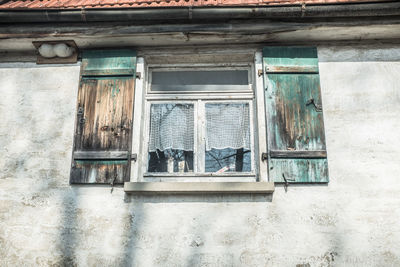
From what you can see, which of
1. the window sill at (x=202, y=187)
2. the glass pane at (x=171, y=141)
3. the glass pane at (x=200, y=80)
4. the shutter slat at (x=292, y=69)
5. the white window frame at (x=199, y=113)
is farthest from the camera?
the glass pane at (x=200, y=80)

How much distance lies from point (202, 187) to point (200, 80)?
1528 millimetres

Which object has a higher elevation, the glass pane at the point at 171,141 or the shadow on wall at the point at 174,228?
the glass pane at the point at 171,141

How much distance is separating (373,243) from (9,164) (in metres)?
3.98

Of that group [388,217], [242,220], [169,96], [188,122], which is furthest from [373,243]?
[169,96]

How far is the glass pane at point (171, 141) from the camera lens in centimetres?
464

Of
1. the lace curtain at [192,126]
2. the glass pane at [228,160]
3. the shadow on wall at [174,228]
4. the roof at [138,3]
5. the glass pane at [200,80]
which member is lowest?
the shadow on wall at [174,228]

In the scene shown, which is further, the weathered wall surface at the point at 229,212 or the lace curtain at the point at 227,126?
the lace curtain at the point at 227,126

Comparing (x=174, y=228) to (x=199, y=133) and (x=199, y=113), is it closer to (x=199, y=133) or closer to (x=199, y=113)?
(x=199, y=133)

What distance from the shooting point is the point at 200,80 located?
5102 mm

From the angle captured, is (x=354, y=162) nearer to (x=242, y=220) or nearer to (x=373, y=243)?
(x=373, y=243)

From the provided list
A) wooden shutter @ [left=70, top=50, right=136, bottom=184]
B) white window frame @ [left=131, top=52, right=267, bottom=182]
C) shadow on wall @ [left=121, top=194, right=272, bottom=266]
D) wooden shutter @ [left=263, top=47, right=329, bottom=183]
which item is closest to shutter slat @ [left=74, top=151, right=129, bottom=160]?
wooden shutter @ [left=70, top=50, right=136, bottom=184]

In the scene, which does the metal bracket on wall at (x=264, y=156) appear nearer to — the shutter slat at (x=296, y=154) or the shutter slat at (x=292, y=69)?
the shutter slat at (x=296, y=154)

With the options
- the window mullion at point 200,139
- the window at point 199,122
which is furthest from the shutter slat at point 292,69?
the window mullion at point 200,139

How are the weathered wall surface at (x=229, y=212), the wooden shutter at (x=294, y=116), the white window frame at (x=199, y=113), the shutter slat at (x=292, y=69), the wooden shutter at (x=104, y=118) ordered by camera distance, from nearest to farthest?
the weathered wall surface at (x=229, y=212)
the wooden shutter at (x=294, y=116)
the wooden shutter at (x=104, y=118)
the white window frame at (x=199, y=113)
the shutter slat at (x=292, y=69)
